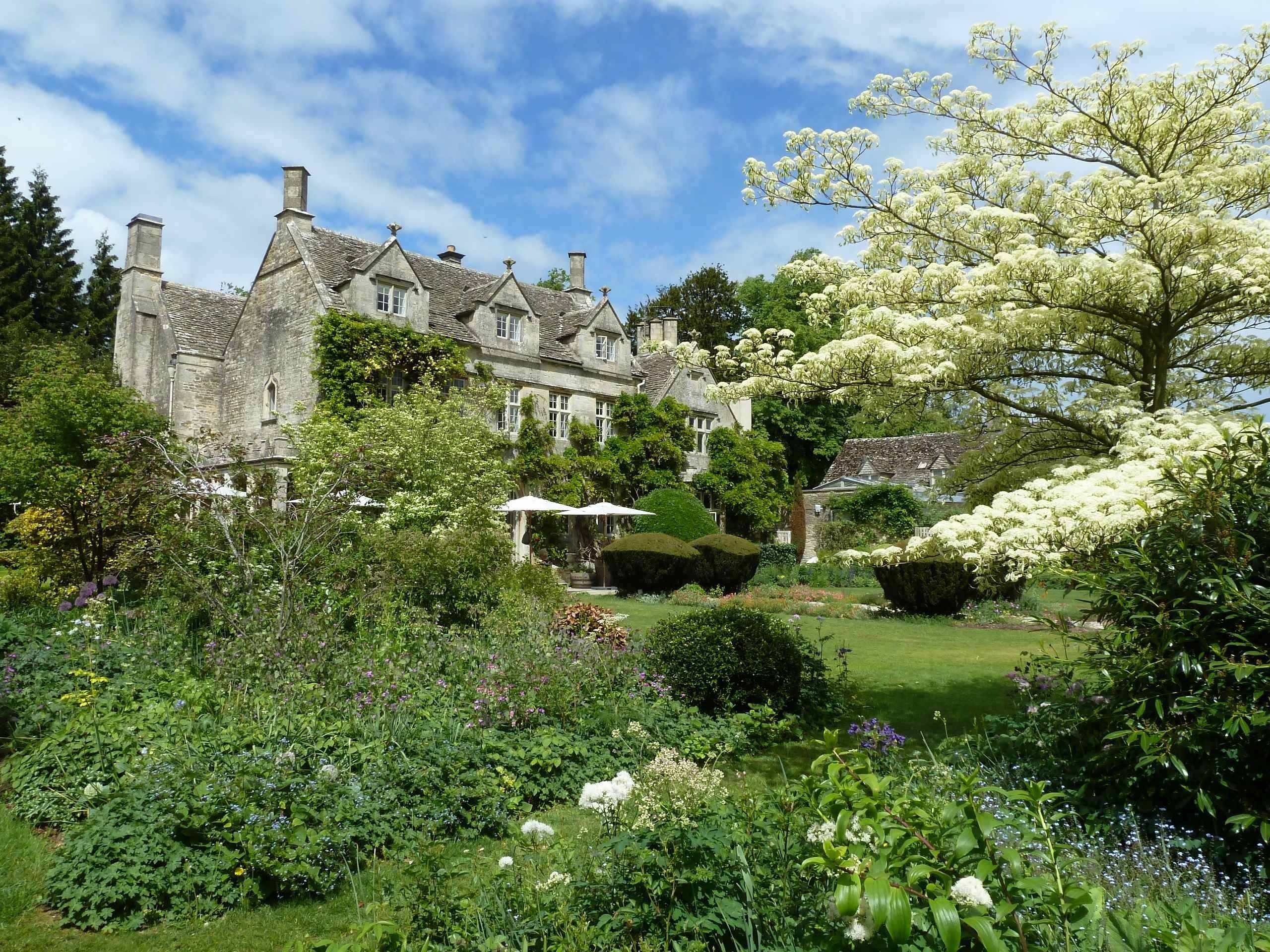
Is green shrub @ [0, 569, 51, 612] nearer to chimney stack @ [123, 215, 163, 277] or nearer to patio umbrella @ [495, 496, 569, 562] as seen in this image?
patio umbrella @ [495, 496, 569, 562]

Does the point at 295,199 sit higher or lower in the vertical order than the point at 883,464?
higher

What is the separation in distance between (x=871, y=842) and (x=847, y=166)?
6537 mm

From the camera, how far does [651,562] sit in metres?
20.2

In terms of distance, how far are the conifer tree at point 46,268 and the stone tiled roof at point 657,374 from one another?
23.8 metres

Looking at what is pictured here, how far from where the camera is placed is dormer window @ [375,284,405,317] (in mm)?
22516

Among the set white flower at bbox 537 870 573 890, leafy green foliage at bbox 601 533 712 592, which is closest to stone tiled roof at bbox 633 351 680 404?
leafy green foliage at bbox 601 533 712 592

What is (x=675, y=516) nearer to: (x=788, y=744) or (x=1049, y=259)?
(x=788, y=744)

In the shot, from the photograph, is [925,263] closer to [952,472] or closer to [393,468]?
[952,472]

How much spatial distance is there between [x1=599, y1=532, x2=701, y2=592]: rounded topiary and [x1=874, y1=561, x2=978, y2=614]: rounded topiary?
203 inches

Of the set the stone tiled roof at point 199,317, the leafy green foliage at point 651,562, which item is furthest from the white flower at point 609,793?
the stone tiled roof at point 199,317

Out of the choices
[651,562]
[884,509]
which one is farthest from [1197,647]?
[884,509]

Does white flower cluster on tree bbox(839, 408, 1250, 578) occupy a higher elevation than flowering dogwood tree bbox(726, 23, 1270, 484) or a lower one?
lower

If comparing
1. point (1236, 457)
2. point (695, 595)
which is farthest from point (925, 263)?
point (695, 595)

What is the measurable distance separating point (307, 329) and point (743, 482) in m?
15.8
